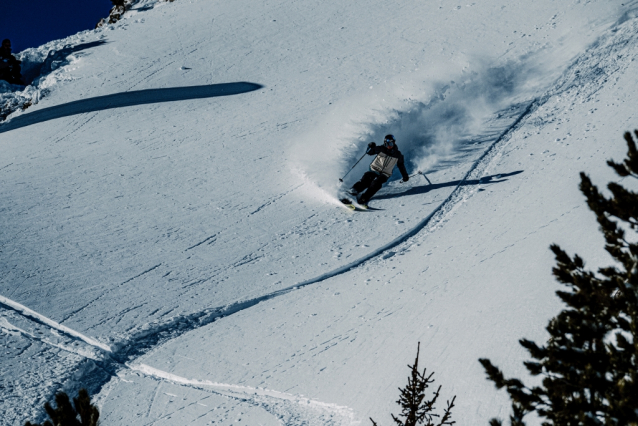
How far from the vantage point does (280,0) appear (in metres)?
22.7

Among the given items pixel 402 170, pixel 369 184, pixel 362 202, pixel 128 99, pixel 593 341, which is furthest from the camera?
pixel 128 99

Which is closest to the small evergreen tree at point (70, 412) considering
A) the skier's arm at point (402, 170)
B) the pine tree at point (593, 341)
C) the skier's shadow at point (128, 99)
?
the pine tree at point (593, 341)

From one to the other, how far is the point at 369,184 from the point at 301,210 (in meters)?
1.39

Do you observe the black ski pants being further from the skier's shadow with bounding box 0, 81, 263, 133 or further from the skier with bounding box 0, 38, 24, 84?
the skier with bounding box 0, 38, 24, 84

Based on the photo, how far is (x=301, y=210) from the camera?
37.9 ft

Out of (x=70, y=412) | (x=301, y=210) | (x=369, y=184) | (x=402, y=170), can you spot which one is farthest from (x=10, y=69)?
(x=70, y=412)

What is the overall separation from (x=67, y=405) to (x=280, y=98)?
13938 millimetres

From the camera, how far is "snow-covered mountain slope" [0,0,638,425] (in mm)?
7418

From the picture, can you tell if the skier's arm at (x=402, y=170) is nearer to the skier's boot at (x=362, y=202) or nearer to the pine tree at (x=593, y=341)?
the skier's boot at (x=362, y=202)

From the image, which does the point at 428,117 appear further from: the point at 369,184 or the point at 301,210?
the point at 301,210

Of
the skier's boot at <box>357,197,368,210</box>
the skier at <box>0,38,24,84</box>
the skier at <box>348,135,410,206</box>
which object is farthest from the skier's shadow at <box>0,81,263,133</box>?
the skier's boot at <box>357,197,368,210</box>

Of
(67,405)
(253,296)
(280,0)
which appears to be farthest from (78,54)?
(67,405)

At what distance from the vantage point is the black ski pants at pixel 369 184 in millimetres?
11328

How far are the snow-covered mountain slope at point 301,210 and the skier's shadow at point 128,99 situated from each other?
0.09 metres
